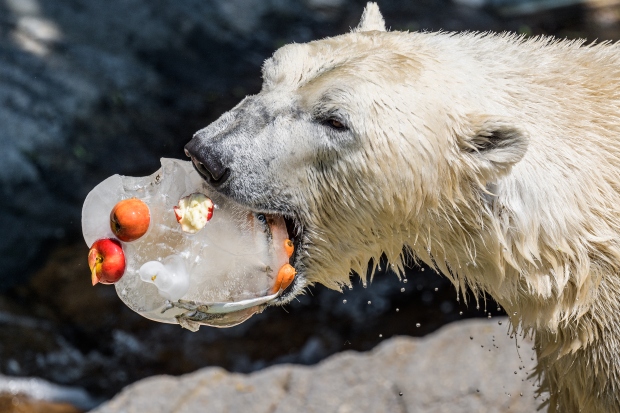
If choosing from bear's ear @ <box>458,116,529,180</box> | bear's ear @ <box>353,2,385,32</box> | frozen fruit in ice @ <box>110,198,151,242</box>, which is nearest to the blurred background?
bear's ear @ <box>353,2,385,32</box>

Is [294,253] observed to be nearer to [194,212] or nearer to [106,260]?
[194,212]

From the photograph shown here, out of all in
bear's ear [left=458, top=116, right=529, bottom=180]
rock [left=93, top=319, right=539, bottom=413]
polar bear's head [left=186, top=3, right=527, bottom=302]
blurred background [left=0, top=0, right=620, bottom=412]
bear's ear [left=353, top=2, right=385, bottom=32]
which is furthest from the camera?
blurred background [left=0, top=0, right=620, bottom=412]

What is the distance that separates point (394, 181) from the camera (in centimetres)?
246

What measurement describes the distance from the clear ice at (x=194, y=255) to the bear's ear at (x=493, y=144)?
70 centimetres

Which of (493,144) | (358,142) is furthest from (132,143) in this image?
(493,144)

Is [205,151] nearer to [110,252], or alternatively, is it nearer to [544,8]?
[110,252]

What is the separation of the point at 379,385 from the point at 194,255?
7.26ft

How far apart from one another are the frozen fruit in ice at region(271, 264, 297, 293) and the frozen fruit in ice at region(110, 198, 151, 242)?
479 millimetres

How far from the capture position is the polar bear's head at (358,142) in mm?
2410

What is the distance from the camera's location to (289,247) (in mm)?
2650

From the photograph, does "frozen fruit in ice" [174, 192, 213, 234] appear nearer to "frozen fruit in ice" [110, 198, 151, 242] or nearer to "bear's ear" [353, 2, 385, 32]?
"frozen fruit in ice" [110, 198, 151, 242]

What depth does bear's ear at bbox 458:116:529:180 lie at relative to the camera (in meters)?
2.30

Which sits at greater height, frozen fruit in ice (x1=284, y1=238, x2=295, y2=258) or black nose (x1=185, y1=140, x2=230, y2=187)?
black nose (x1=185, y1=140, x2=230, y2=187)

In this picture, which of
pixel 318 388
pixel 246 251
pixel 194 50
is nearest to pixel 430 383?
pixel 318 388
